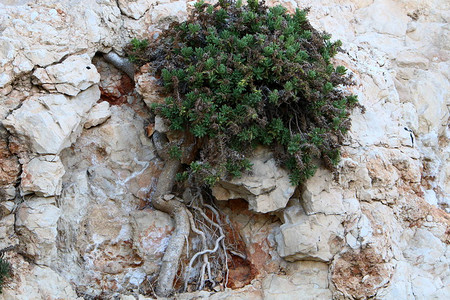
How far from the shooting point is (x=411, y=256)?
509 centimetres

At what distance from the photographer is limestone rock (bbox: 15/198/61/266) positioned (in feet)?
15.0

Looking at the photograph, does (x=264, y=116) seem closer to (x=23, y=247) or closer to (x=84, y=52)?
(x=84, y=52)

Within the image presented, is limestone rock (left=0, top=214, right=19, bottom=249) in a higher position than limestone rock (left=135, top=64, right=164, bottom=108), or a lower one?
lower

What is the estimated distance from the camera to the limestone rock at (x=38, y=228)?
4.59m

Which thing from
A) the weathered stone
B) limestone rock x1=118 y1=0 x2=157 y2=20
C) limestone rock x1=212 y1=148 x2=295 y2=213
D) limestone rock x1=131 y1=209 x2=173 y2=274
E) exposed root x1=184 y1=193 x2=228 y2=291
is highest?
limestone rock x1=118 y1=0 x2=157 y2=20

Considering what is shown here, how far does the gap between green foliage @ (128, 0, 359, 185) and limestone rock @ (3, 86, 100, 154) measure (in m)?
1.01

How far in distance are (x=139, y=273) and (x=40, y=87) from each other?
7.67 feet

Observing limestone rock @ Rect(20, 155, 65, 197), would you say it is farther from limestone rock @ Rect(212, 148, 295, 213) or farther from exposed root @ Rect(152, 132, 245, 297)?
limestone rock @ Rect(212, 148, 295, 213)

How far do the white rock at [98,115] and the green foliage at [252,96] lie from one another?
0.78 metres

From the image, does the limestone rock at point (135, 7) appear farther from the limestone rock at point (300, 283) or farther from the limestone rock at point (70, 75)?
the limestone rock at point (300, 283)

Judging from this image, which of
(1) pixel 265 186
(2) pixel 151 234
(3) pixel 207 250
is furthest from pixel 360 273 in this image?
(2) pixel 151 234

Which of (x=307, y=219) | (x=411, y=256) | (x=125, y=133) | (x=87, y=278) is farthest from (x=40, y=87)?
(x=411, y=256)

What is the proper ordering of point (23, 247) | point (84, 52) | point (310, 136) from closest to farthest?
point (23, 247) → point (310, 136) → point (84, 52)

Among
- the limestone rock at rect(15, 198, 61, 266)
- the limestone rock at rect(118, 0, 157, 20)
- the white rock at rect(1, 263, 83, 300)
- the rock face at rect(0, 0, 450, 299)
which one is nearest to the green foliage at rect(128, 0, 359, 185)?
Result: the rock face at rect(0, 0, 450, 299)
